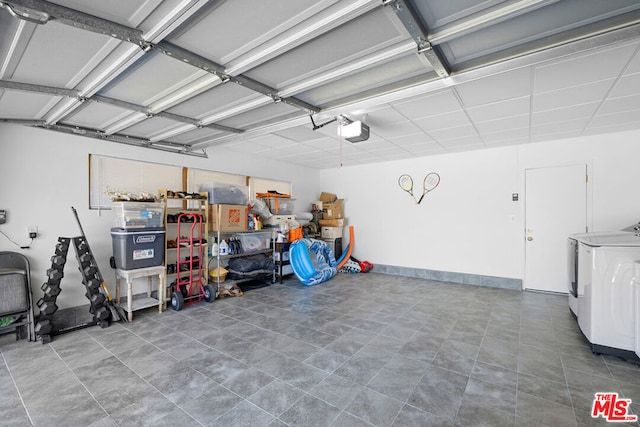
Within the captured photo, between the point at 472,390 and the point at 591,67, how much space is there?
292cm

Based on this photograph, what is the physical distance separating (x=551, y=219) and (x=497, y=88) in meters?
3.41

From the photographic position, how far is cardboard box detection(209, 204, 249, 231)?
15.6 ft

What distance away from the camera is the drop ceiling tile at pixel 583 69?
7.32 ft

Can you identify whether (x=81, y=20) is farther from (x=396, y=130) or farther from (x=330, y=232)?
(x=330, y=232)

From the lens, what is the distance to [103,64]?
2.20m

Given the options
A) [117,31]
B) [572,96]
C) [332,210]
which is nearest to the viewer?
[117,31]

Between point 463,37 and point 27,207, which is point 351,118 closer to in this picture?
point 463,37

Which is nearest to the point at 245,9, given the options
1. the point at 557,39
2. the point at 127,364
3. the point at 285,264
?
the point at 557,39

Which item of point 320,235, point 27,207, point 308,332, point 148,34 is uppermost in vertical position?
point 148,34

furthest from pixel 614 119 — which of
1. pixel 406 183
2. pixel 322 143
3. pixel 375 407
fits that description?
pixel 375 407

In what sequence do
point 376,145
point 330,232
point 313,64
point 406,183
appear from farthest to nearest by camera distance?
point 330,232 < point 406,183 < point 376,145 < point 313,64

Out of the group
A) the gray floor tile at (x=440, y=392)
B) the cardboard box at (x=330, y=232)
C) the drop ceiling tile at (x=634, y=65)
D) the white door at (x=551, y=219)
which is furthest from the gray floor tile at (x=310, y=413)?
the cardboard box at (x=330, y=232)

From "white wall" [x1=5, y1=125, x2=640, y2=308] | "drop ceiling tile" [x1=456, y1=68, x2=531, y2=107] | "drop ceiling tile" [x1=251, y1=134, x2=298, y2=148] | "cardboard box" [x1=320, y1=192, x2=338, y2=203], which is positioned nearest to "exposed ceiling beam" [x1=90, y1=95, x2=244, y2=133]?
"drop ceiling tile" [x1=251, y1=134, x2=298, y2=148]

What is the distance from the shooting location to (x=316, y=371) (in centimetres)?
249
